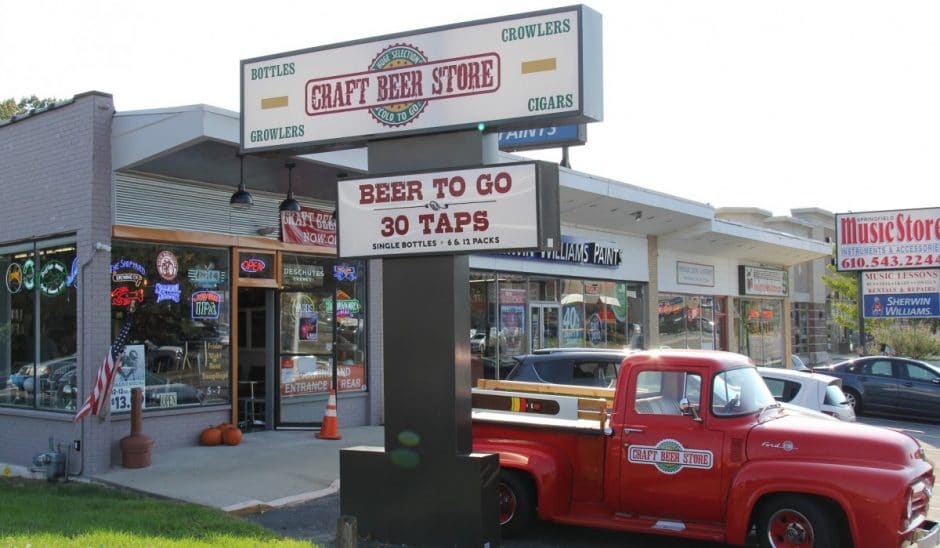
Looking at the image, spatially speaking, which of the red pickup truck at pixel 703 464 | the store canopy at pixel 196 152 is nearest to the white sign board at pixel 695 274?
the store canopy at pixel 196 152

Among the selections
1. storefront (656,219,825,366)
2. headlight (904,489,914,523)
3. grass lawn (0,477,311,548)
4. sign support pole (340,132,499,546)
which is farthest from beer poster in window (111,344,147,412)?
storefront (656,219,825,366)

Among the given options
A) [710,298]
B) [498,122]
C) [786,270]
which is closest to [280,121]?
[498,122]

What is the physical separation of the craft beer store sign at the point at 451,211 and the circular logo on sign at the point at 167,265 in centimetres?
598

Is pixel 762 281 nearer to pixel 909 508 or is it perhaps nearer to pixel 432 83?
pixel 909 508

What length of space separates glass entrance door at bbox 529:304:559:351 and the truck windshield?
13.1 m

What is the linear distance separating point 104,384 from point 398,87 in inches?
245

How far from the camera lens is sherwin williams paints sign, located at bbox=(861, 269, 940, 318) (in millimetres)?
26703

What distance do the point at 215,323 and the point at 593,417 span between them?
292 inches

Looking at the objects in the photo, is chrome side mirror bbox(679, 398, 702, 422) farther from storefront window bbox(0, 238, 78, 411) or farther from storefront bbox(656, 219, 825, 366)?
storefront bbox(656, 219, 825, 366)

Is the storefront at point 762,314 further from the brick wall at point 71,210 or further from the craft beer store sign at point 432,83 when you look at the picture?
the craft beer store sign at point 432,83

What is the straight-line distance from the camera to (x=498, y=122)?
7.50 meters

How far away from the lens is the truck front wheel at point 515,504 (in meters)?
8.19

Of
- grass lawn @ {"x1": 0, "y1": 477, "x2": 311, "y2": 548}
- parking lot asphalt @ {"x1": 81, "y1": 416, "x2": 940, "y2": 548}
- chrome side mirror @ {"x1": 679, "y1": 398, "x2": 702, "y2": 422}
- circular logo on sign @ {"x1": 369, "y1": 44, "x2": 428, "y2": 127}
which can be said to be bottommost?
parking lot asphalt @ {"x1": 81, "y1": 416, "x2": 940, "y2": 548}

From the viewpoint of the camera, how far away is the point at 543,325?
21578 millimetres
